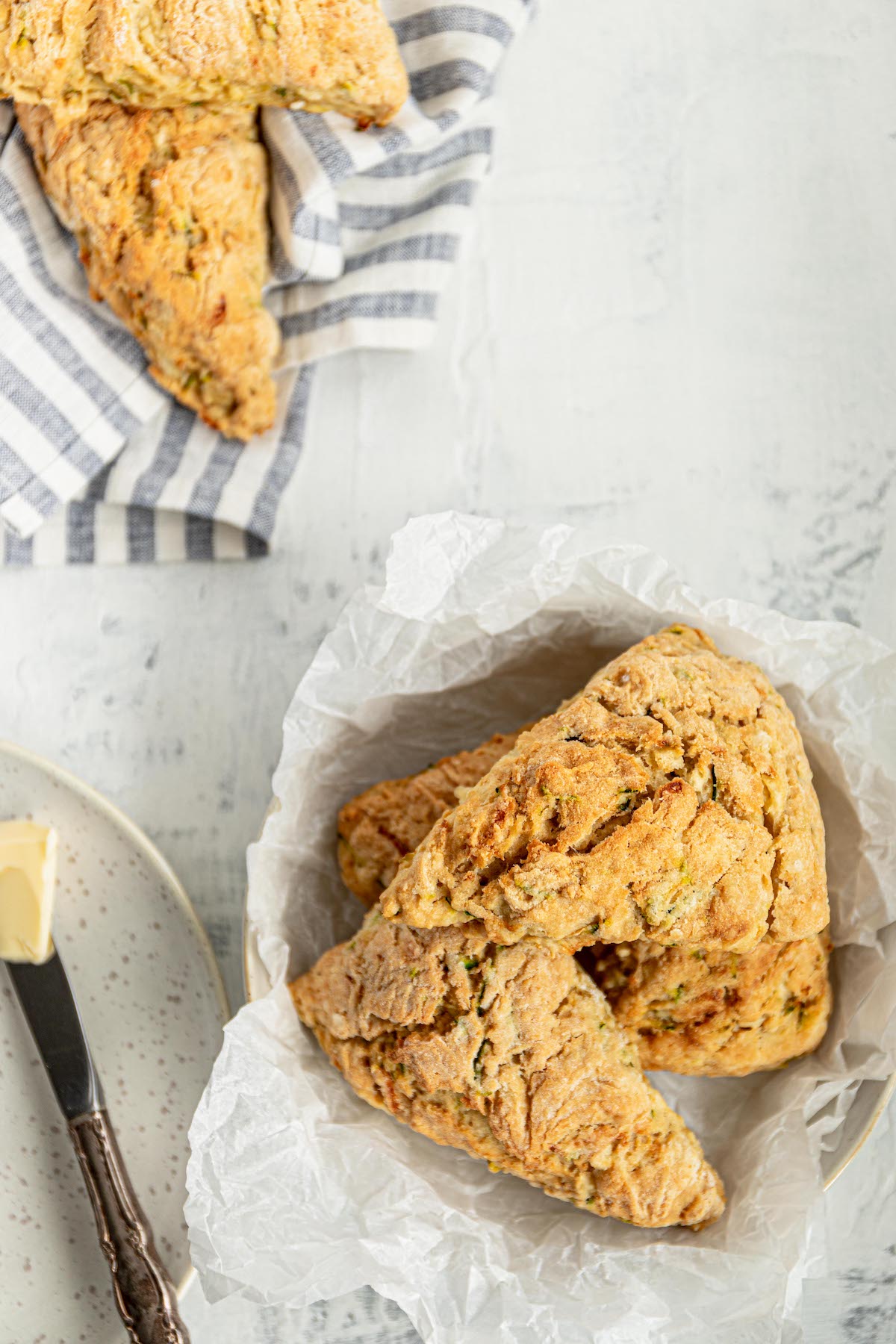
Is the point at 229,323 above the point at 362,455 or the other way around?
above

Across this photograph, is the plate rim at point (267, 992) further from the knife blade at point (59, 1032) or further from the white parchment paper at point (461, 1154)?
the knife blade at point (59, 1032)

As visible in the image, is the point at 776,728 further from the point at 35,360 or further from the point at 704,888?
the point at 35,360

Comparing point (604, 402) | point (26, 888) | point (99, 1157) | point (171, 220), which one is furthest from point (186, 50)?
point (99, 1157)

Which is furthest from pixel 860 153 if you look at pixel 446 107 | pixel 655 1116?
pixel 655 1116

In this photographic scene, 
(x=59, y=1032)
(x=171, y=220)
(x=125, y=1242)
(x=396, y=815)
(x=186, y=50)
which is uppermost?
(x=186, y=50)

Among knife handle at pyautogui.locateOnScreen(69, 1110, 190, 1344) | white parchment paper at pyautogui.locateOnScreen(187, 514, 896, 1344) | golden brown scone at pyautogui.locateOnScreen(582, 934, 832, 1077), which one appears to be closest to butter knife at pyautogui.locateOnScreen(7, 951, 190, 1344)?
knife handle at pyautogui.locateOnScreen(69, 1110, 190, 1344)

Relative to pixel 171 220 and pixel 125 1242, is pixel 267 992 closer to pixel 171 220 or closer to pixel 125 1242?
pixel 125 1242

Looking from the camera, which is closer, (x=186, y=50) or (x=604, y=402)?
Answer: (x=186, y=50)
